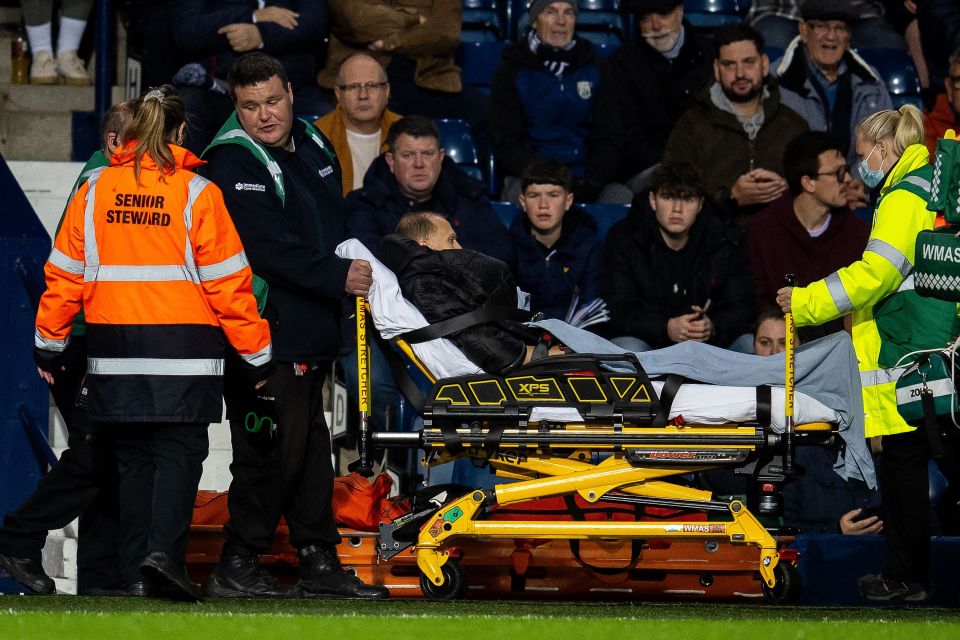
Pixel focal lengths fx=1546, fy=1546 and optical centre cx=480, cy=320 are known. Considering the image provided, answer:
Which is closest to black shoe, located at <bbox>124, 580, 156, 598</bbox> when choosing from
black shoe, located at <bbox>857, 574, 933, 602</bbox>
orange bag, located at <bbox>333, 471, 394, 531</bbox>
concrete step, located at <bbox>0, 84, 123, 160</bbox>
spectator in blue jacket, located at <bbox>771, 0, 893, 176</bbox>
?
orange bag, located at <bbox>333, 471, 394, 531</bbox>

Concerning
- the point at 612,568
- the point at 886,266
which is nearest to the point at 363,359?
the point at 612,568

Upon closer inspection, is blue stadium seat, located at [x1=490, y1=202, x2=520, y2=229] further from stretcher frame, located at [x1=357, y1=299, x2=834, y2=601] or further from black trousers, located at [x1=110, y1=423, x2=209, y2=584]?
black trousers, located at [x1=110, y1=423, x2=209, y2=584]

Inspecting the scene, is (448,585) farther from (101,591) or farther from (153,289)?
(153,289)

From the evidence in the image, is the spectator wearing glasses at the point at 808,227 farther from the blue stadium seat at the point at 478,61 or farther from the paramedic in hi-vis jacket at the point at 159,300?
the paramedic in hi-vis jacket at the point at 159,300

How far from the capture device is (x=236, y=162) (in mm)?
5402

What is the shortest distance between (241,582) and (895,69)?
613cm

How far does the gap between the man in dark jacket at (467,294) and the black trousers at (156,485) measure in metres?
1.07

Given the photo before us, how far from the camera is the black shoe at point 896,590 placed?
566cm

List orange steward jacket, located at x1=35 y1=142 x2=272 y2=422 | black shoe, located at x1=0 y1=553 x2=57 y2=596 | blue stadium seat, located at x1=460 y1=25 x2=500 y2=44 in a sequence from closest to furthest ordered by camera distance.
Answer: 1. orange steward jacket, located at x1=35 y1=142 x2=272 y2=422
2. black shoe, located at x1=0 y1=553 x2=57 y2=596
3. blue stadium seat, located at x1=460 y1=25 x2=500 y2=44

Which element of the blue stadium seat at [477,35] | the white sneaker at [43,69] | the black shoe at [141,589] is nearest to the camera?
the black shoe at [141,589]

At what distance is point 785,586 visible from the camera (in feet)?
18.4

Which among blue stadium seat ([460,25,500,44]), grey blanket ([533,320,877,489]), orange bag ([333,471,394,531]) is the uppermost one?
blue stadium seat ([460,25,500,44])

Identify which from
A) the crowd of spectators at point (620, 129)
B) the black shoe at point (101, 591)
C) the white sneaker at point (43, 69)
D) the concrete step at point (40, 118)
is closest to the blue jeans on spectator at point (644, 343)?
the crowd of spectators at point (620, 129)

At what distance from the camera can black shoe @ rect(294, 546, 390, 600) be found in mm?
5426
